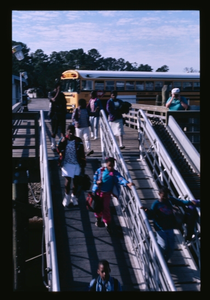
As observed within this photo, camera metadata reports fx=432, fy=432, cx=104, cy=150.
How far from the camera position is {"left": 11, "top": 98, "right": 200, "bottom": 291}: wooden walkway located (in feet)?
21.5

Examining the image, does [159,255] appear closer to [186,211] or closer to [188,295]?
[188,295]

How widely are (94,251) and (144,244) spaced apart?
0.86 meters

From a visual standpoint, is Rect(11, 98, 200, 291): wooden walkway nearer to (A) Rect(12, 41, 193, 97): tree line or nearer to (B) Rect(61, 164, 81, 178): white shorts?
(B) Rect(61, 164, 81, 178): white shorts

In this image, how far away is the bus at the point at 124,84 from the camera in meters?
23.2

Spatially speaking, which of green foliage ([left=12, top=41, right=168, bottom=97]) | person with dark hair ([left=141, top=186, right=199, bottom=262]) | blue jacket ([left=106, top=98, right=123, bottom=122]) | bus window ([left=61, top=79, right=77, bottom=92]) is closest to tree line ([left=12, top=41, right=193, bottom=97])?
green foliage ([left=12, top=41, right=168, bottom=97])

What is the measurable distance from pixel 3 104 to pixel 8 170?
114 centimetres

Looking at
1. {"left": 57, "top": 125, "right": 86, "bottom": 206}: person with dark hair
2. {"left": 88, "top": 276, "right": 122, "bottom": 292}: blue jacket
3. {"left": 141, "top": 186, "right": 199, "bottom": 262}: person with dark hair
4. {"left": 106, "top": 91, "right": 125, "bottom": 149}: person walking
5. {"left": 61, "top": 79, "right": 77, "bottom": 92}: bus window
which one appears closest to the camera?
{"left": 88, "top": 276, "right": 122, "bottom": 292}: blue jacket

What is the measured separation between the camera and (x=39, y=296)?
15.8ft

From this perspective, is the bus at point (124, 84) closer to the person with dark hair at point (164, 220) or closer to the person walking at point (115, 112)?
the person walking at point (115, 112)

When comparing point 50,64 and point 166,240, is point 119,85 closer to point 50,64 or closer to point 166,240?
point 166,240

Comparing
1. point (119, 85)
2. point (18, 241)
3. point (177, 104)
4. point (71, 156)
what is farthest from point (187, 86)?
point (18, 241)

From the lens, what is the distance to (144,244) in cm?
679

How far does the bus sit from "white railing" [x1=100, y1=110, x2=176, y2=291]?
1470 centimetres
